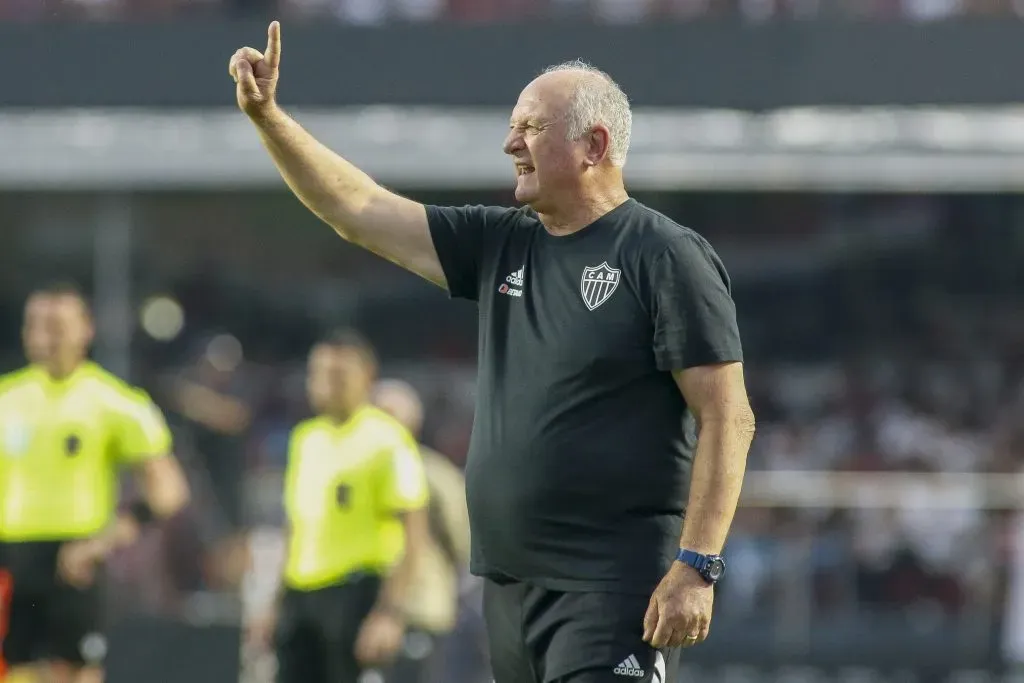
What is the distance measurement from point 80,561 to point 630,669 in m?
4.57

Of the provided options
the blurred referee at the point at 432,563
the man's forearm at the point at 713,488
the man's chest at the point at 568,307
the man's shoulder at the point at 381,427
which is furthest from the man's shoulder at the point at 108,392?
the man's forearm at the point at 713,488

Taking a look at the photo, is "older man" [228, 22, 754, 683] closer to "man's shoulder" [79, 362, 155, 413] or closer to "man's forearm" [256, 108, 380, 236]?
"man's forearm" [256, 108, 380, 236]

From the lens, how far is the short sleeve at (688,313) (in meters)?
4.12

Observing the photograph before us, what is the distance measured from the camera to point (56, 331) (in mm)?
8398

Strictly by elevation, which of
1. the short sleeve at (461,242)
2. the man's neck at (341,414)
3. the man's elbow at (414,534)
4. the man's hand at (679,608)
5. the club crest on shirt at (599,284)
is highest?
the short sleeve at (461,242)

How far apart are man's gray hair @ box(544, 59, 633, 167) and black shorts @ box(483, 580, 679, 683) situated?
1105 millimetres

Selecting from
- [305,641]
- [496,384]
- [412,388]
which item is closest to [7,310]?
[412,388]

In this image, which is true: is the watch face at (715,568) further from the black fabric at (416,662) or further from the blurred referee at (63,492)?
the black fabric at (416,662)

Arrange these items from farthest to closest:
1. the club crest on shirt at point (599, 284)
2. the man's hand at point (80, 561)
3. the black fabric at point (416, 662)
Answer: the black fabric at point (416, 662)
the man's hand at point (80, 561)
the club crest on shirt at point (599, 284)

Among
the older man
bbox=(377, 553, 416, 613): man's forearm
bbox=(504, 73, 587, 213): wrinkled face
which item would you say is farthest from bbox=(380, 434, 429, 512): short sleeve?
bbox=(504, 73, 587, 213): wrinkled face

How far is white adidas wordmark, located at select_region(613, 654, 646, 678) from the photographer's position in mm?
4156

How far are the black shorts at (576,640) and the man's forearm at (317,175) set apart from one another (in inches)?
41.9

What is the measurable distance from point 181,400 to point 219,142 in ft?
6.67

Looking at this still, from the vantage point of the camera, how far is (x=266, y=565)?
11711 millimetres
